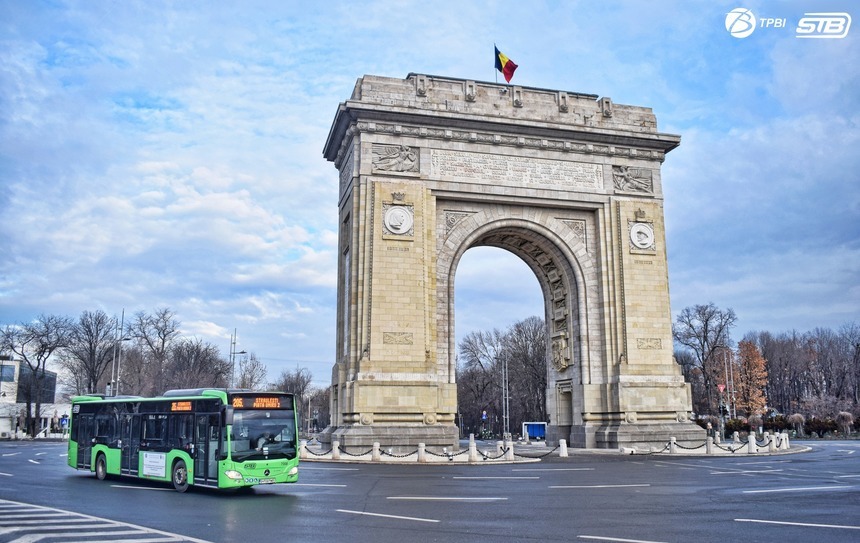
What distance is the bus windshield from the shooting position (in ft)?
50.0

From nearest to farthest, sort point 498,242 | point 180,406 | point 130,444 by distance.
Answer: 1. point 180,406
2. point 130,444
3. point 498,242

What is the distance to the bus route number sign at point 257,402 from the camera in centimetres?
1563

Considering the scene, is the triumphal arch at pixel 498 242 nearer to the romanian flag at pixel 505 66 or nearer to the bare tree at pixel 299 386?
the romanian flag at pixel 505 66

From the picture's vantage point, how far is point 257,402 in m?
15.9

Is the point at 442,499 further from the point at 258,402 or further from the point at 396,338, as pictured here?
the point at 396,338

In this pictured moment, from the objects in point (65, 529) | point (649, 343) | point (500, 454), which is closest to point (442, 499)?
point (65, 529)

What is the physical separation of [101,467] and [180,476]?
4.34 m

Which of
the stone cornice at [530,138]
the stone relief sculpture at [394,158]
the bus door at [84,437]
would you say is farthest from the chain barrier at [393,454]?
the stone cornice at [530,138]

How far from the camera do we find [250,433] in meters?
15.4

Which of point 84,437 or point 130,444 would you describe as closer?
point 130,444

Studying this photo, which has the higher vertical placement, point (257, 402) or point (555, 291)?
point (555, 291)

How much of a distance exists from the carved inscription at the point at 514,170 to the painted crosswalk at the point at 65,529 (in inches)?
845

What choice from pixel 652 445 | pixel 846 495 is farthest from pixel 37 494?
pixel 652 445

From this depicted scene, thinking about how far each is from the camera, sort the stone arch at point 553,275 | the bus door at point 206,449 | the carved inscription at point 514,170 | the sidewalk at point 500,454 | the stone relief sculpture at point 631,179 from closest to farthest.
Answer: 1. the bus door at point 206,449
2. the sidewalk at point 500,454
3. the carved inscription at point 514,170
4. the stone arch at point 553,275
5. the stone relief sculpture at point 631,179
